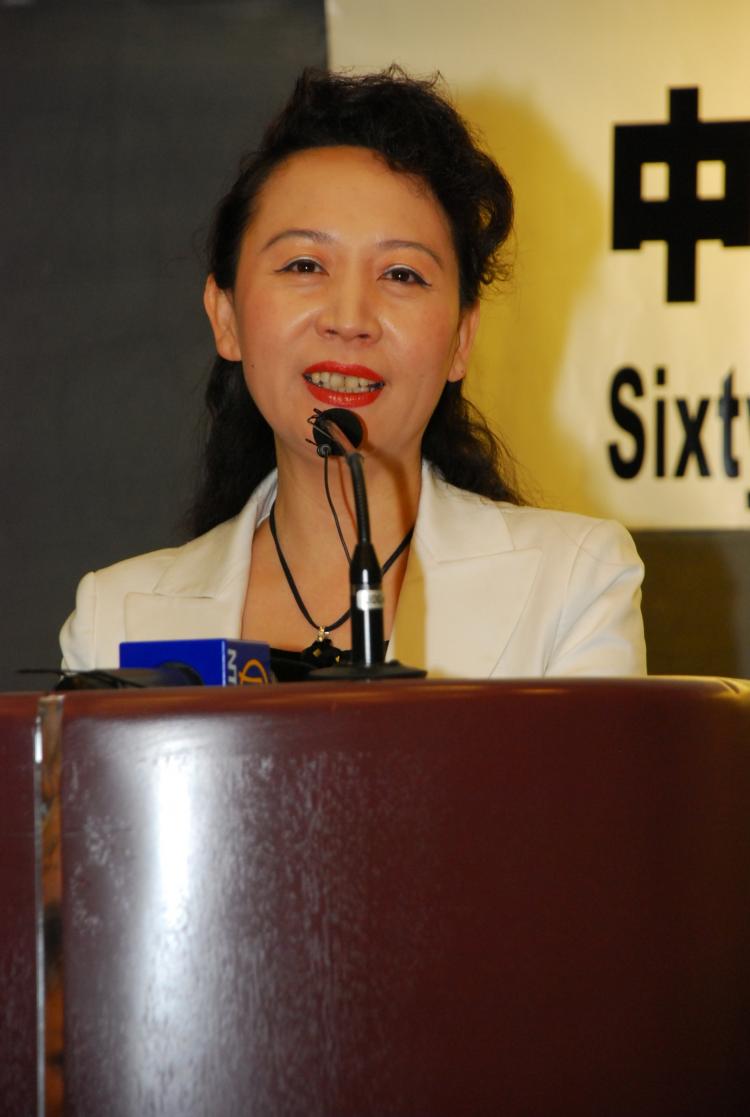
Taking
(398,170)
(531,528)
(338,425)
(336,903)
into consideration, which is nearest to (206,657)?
(336,903)

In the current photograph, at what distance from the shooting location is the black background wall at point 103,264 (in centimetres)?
281

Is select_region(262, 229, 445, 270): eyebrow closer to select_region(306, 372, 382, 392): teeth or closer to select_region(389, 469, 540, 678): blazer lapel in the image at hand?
select_region(306, 372, 382, 392): teeth

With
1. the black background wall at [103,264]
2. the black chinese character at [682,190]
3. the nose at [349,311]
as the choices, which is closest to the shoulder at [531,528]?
the nose at [349,311]

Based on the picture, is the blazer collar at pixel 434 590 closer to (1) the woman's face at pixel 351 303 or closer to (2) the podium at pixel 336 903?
(1) the woman's face at pixel 351 303

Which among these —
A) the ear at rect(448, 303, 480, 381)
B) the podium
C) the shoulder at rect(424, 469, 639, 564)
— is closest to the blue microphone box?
the podium

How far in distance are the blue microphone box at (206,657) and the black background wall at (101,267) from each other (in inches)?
68.3

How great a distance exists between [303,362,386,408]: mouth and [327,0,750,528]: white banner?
0.87 m

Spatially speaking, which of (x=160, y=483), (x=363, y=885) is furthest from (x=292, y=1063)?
(x=160, y=483)

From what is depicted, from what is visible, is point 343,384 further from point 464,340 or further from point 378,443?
point 464,340

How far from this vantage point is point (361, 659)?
938mm

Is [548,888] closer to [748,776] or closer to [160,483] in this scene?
[748,776]

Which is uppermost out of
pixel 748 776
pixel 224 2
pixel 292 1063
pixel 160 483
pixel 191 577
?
pixel 224 2

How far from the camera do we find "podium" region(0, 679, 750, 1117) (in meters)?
0.78

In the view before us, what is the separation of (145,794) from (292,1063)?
0.16 metres
